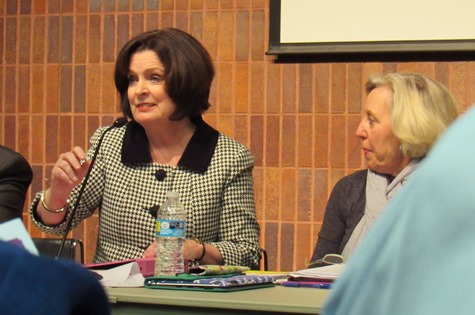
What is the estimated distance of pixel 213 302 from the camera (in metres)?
1.95

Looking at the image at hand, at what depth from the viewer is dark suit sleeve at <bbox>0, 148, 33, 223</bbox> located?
105 inches

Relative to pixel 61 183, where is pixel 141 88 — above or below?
above

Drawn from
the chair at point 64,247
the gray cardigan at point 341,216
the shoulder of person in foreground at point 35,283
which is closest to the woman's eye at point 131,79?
the chair at point 64,247

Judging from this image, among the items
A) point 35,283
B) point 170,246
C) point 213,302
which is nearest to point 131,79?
point 170,246

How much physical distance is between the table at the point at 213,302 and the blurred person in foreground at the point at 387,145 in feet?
3.28

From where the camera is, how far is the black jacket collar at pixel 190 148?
9.62 feet

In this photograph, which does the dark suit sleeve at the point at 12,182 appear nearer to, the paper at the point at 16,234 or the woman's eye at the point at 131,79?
the woman's eye at the point at 131,79

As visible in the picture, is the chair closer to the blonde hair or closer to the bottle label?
the bottle label

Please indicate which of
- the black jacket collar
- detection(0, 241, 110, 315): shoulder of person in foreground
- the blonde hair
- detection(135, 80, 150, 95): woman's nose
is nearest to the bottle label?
the black jacket collar

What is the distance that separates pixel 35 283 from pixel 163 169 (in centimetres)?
245

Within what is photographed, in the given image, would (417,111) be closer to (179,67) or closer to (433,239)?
(179,67)

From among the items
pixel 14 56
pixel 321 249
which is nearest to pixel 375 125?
pixel 321 249

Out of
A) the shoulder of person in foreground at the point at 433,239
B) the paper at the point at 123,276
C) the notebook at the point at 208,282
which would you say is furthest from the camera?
the paper at the point at 123,276

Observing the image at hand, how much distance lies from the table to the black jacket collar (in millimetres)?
870
